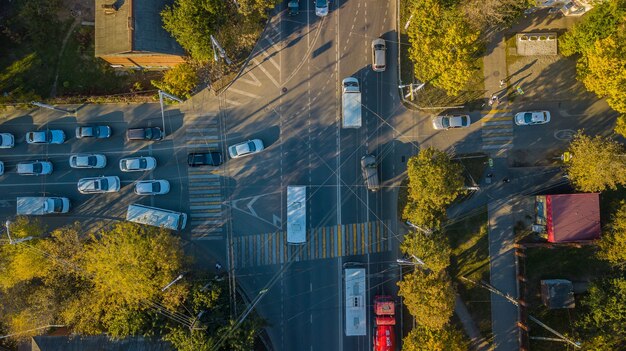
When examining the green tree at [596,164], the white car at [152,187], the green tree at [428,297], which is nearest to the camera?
the green tree at [428,297]

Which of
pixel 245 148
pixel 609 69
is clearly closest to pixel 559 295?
pixel 609 69

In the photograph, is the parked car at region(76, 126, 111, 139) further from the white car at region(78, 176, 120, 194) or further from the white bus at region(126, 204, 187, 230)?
the white bus at region(126, 204, 187, 230)

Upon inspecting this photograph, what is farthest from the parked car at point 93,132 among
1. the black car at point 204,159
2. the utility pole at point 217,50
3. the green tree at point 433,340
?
the green tree at point 433,340

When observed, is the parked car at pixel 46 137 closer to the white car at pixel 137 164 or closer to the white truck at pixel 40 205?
the white truck at pixel 40 205

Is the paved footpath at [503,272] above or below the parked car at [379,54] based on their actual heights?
below

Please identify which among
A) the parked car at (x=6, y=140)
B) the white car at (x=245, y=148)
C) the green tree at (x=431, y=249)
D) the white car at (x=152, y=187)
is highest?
the parked car at (x=6, y=140)

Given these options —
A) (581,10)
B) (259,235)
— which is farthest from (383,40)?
(259,235)

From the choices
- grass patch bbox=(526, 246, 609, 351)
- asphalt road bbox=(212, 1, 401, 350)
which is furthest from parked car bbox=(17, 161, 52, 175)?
grass patch bbox=(526, 246, 609, 351)

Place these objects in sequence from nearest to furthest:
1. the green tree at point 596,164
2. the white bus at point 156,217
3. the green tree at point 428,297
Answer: the green tree at point 428,297, the green tree at point 596,164, the white bus at point 156,217
